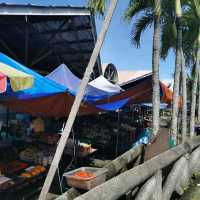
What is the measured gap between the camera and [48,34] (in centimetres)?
1268

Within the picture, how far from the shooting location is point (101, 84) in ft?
35.7

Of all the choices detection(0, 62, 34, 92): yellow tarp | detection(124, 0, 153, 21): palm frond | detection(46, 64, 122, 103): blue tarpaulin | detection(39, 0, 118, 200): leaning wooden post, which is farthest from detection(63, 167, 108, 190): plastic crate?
detection(124, 0, 153, 21): palm frond

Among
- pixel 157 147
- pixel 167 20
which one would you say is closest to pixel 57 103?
pixel 157 147

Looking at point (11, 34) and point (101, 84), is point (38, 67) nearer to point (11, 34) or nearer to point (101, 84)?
point (11, 34)

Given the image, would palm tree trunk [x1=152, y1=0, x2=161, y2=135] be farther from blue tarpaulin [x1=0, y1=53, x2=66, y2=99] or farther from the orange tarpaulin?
blue tarpaulin [x1=0, y1=53, x2=66, y2=99]

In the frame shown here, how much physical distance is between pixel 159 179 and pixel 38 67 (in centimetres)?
1107

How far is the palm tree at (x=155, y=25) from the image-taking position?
1026 centimetres

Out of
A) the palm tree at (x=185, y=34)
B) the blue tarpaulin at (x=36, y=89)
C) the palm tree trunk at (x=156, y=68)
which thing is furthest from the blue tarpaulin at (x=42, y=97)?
the palm tree at (x=185, y=34)

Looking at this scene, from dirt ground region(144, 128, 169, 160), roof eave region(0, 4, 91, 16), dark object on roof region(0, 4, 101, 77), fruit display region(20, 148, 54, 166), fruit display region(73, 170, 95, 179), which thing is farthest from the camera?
dark object on roof region(0, 4, 101, 77)

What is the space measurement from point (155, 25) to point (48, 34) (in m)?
4.22

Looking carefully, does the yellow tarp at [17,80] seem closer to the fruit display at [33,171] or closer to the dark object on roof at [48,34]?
the fruit display at [33,171]

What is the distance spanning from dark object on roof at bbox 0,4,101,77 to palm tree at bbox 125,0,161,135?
1.62 m

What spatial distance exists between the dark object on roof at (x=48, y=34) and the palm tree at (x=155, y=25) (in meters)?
1.62

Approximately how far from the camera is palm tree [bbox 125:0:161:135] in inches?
404
